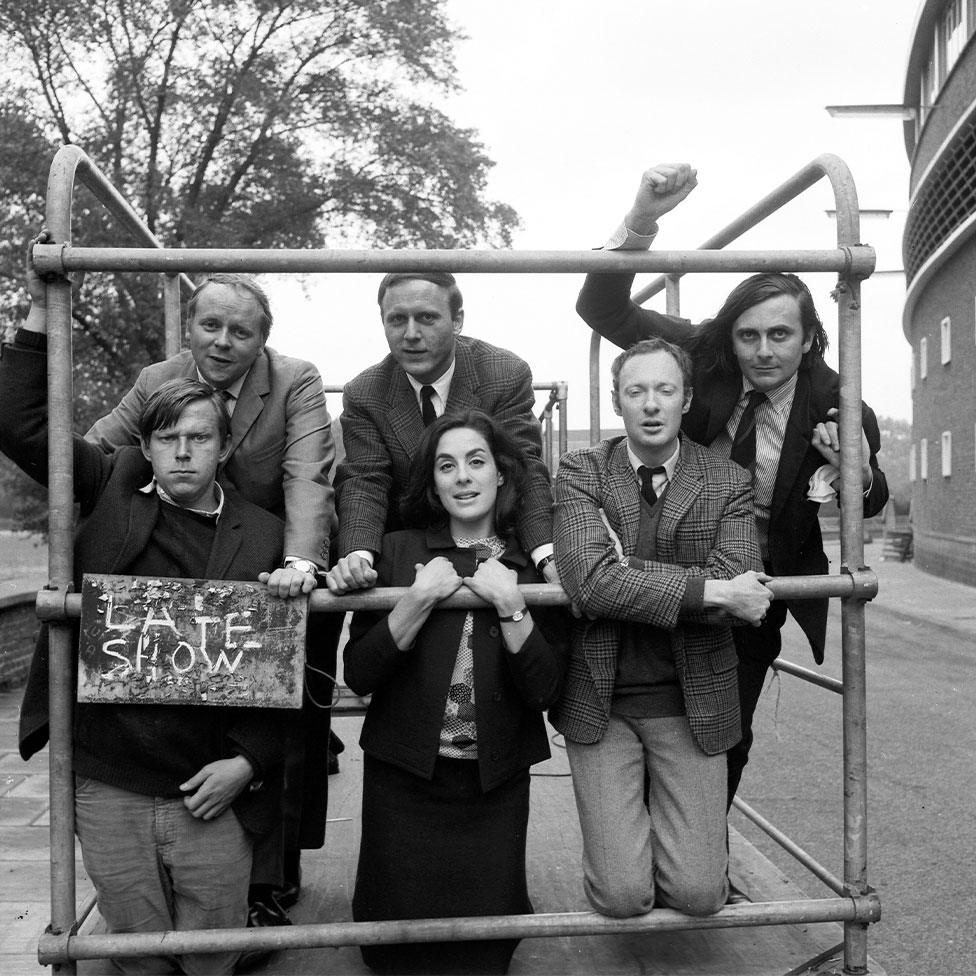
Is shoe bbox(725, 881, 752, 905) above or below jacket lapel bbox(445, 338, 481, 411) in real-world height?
below

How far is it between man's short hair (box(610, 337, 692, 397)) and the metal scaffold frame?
0.91ft

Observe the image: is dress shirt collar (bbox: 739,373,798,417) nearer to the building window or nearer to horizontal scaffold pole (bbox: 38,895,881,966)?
horizontal scaffold pole (bbox: 38,895,881,966)

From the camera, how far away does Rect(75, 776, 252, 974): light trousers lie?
271cm

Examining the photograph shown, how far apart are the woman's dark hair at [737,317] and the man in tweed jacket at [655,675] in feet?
0.85

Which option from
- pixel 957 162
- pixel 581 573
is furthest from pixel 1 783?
pixel 957 162

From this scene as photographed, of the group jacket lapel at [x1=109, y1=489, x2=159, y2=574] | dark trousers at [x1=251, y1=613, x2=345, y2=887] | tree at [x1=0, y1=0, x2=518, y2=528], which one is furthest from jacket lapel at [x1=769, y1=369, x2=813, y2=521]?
tree at [x1=0, y1=0, x2=518, y2=528]

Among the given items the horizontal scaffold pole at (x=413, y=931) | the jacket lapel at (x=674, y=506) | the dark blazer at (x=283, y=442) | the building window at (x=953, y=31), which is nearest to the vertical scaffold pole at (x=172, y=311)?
the dark blazer at (x=283, y=442)

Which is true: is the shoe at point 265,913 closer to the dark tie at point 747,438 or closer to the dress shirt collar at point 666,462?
the dress shirt collar at point 666,462

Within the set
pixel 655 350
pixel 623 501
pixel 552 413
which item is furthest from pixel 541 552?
pixel 552 413

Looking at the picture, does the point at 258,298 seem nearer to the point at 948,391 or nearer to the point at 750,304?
the point at 750,304

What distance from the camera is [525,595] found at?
266 centimetres

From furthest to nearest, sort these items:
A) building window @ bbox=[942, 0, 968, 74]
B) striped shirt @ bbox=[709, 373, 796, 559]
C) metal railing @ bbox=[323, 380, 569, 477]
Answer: building window @ bbox=[942, 0, 968, 74] < metal railing @ bbox=[323, 380, 569, 477] < striped shirt @ bbox=[709, 373, 796, 559]

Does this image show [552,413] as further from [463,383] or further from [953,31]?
[953,31]

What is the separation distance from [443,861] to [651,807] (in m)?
0.55
